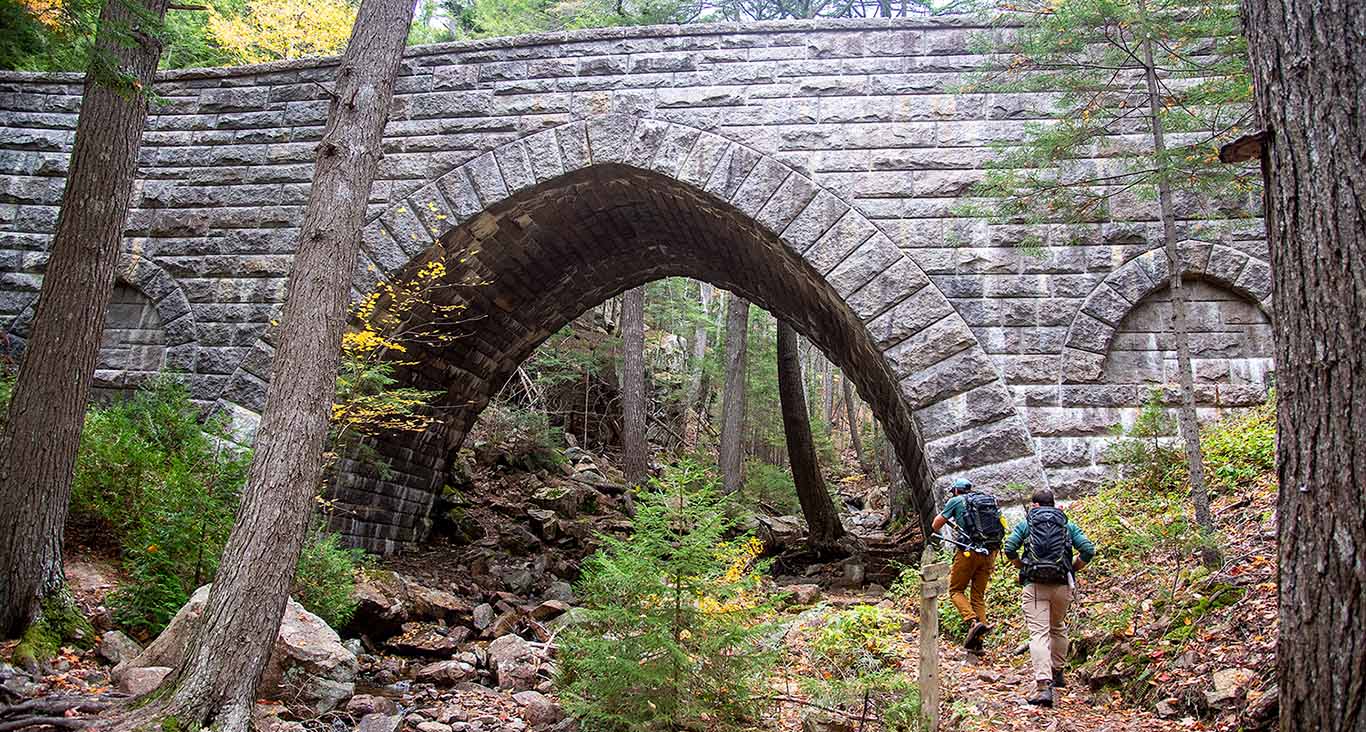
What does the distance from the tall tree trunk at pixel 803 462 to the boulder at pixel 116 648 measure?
32.0 feet

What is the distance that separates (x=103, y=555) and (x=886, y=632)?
6435 mm

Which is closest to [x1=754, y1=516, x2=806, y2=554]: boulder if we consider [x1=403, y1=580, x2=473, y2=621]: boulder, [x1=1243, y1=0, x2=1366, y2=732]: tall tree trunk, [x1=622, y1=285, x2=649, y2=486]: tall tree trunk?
[x1=622, y1=285, x2=649, y2=486]: tall tree trunk

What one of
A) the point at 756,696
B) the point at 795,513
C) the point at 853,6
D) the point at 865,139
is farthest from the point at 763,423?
the point at 756,696

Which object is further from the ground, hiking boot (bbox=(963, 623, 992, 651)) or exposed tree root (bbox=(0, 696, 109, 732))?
hiking boot (bbox=(963, 623, 992, 651))

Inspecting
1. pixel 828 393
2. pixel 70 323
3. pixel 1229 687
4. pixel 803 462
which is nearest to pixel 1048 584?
pixel 1229 687

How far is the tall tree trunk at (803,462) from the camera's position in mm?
13555

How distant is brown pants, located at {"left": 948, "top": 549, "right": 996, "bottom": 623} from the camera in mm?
6496

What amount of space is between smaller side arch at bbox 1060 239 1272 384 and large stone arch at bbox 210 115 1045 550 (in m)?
0.79

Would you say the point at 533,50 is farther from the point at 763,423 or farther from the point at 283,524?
the point at 763,423

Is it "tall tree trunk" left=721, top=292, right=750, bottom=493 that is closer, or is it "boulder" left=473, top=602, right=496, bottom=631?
"boulder" left=473, top=602, right=496, bottom=631

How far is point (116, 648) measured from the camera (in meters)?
5.42

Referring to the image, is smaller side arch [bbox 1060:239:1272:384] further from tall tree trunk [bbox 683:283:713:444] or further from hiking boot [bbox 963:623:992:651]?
tall tree trunk [bbox 683:283:713:444]

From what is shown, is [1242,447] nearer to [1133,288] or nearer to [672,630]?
[1133,288]

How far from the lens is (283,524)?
454 cm
